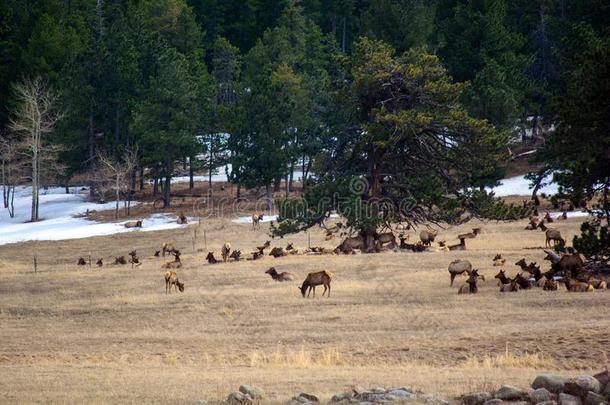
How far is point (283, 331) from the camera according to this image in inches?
947

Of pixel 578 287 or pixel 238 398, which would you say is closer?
pixel 238 398

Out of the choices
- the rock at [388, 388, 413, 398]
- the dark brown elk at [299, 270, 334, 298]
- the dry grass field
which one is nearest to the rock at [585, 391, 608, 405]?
the dry grass field

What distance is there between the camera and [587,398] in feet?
45.3

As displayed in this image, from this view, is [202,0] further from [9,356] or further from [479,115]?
[9,356]

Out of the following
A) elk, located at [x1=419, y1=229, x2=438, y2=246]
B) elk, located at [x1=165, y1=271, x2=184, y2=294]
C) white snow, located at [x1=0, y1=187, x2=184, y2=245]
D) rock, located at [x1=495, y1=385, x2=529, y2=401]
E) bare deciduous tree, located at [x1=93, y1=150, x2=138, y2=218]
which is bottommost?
rock, located at [x1=495, y1=385, x2=529, y2=401]

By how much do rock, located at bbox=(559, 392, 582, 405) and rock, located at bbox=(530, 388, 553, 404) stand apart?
18cm

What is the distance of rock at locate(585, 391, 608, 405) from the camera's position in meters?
13.7

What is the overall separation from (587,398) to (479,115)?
43.2m

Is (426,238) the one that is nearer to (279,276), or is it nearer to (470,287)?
(279,276)

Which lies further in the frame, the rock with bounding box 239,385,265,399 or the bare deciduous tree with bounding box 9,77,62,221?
the bare deciduous tree with bounding box 9,77,62,221

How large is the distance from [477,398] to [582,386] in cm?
153

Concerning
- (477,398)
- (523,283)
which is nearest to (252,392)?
(477,398)

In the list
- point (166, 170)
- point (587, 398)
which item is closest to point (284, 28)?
point (166, 170)

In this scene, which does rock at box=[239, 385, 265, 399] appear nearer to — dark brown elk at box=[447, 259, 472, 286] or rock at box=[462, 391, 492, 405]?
rock at box=[462, 391, 492, 405]
